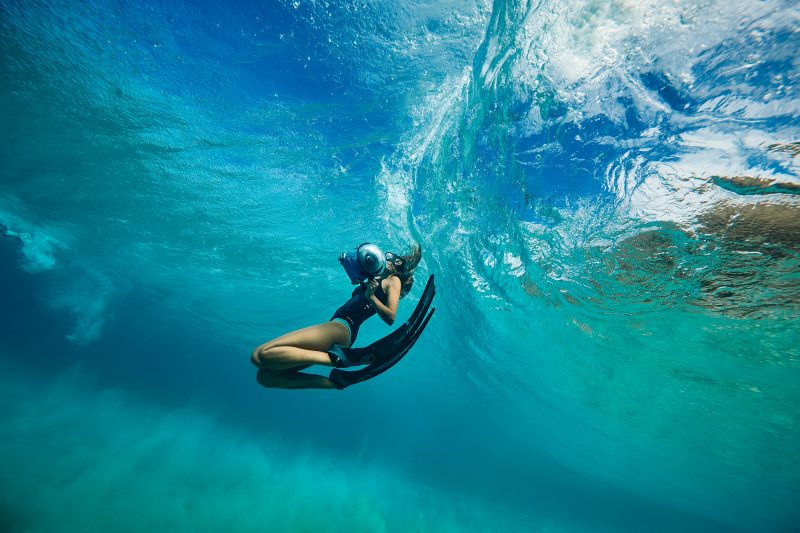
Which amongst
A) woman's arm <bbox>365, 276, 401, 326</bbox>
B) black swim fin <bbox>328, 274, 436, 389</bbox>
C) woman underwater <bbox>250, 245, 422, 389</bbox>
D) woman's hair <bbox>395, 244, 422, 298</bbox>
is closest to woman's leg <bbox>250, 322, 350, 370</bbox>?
woman underwater <bbox>250, 245, 422, 389</bbox>

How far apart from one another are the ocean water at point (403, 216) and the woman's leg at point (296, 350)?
6.39m

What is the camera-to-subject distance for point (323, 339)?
3.44m

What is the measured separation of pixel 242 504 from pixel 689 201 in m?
25.6

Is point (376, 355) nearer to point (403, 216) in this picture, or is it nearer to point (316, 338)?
point (316, 338)

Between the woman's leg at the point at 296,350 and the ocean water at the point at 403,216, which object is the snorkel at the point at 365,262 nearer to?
the woman's leg at the point at 296,350

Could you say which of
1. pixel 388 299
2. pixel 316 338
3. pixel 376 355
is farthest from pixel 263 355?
pixel 388 299

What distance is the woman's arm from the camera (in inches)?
147

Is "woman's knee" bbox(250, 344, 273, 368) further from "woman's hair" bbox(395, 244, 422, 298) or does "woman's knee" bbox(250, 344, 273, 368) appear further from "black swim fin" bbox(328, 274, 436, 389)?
"woman's hair" bbox(395, 244, 422, 298)

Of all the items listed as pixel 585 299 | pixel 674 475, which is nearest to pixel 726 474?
pixel 674 475

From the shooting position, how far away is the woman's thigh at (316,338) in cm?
314

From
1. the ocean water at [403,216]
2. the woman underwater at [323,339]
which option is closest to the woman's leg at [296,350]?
the woman underwater at [323,339]

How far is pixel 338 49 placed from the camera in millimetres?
7180

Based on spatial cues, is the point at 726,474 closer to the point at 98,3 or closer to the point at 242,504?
the point at 242,504

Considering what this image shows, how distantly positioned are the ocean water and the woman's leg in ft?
21.0
